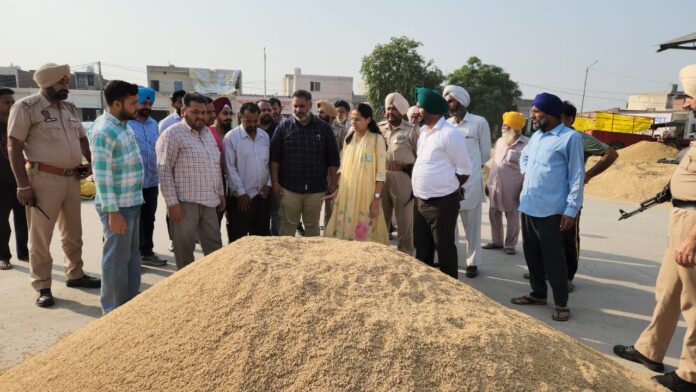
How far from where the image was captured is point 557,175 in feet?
11.4

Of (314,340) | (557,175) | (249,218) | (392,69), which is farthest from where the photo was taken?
(392,69)

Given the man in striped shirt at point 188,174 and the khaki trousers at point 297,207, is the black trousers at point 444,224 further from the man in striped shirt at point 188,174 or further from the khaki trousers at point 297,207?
the man in striped shirt at point 188,174

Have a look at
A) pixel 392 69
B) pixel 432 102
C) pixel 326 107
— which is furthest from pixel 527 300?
pixel 392 69

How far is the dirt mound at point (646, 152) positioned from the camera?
634 inches

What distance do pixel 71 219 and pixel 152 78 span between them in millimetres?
37898

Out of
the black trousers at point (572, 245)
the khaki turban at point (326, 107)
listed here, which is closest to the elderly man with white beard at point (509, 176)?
the black trousers at point (572, 245)

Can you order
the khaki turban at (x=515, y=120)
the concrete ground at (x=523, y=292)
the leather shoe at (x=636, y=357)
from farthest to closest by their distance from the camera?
the khaki turban at (x=515, y=120) → the concrete ground at (x=523, y=292) → the leather shoe at (x=636, y=357)

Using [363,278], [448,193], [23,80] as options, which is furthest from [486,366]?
[23,80]

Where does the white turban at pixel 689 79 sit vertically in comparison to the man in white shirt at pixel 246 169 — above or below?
above

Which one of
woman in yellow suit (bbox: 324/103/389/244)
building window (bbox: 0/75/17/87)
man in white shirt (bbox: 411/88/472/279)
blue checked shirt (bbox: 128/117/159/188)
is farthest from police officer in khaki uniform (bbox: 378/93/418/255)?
building window (bbox: 0/75/17/87)

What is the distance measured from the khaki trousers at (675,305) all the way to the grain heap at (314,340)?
589 millimetres

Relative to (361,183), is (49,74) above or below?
above

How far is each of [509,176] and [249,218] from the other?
10.1 feet

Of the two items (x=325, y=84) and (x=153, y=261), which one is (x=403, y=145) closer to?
(x=153, y=261)
